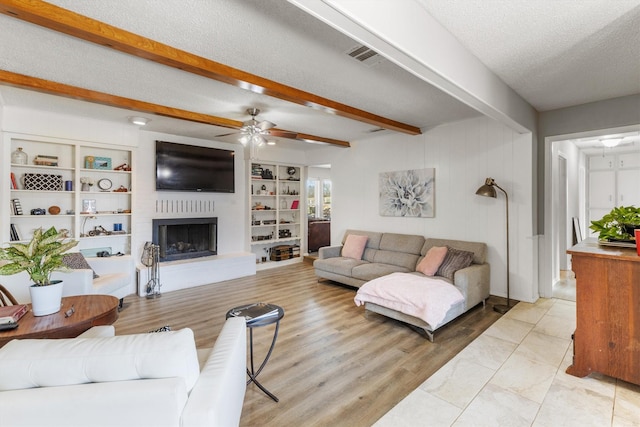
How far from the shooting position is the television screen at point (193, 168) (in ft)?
16.5

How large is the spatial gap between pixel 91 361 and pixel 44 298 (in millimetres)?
1589

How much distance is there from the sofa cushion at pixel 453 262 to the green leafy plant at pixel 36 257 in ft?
12.8

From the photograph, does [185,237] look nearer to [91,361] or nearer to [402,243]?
[402,243]

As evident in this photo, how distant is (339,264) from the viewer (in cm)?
489

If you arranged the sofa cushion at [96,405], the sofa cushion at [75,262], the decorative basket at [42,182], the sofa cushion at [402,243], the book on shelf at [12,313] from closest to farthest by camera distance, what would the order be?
1. the sofa cushion at [96,405]
2. the book on shelf at [12,313]
3. the sofa cushion at [75,262]
4. the decorative basket at [42,182]
5. the sofa cushion at [402,243]

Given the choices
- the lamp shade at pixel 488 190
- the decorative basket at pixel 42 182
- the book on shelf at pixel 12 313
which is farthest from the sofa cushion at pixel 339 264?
the decorative basket at pixel 42 182

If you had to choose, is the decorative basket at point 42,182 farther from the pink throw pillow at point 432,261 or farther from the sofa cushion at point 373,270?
the pink throw pillow at point 432,261

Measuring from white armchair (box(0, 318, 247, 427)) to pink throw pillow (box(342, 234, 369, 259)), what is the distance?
13.6ft

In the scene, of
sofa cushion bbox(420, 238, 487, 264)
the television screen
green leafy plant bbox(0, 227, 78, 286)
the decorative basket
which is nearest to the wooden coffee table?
green leafy plant bbox(0, 227, 78, 286)

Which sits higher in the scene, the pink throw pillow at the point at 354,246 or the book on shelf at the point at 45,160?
the book on shelf at the point at 45,160

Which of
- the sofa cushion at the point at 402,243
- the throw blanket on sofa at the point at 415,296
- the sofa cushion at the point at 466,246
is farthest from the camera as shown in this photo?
the sofa cushion at the point at 402,243

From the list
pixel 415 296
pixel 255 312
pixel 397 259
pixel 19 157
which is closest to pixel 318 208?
pixel 397 259

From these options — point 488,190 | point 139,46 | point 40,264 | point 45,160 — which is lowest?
point 40,264

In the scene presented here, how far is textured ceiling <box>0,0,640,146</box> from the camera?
1949 millimetres
